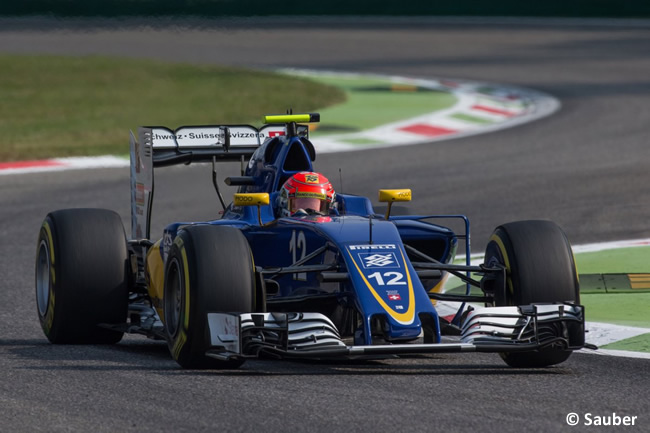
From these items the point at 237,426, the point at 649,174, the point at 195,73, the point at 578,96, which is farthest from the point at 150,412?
the point at 195,73

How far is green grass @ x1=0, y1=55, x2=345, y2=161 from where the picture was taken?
20.9 meters

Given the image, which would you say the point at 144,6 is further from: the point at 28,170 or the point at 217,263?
the point at 217,263

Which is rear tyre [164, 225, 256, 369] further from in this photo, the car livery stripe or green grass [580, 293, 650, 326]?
green grass [580, 293, 650, 326]

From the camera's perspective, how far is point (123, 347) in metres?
8.93

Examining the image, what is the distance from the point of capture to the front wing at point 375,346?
24.0ft

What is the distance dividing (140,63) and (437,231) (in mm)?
23052

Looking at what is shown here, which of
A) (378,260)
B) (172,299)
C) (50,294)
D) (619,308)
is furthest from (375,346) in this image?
(619,308)

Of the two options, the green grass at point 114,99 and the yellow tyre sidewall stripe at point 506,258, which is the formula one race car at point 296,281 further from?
the green grass at point 114,99

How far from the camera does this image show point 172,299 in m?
8.16

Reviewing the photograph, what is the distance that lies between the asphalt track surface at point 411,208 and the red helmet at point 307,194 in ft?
4.03

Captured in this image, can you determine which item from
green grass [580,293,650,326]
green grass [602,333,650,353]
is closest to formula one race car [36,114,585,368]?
green grass [602,333,650,353]

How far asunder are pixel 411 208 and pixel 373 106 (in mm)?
9831

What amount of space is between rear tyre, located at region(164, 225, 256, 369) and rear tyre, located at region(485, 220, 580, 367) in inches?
60.6

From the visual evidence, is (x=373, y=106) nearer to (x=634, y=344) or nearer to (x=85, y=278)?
(x=85, y=278)
